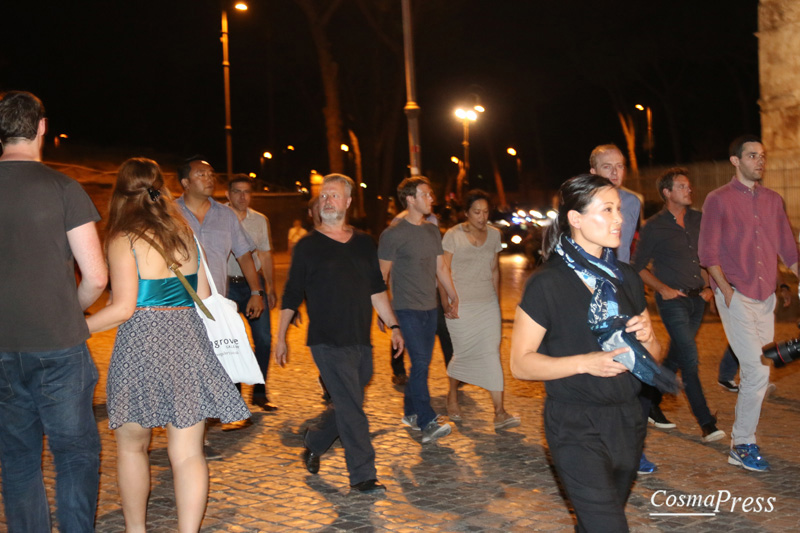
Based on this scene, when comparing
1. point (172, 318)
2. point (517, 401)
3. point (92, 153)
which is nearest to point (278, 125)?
Answer: point (92, 153)

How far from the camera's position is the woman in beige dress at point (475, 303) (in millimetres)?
7051

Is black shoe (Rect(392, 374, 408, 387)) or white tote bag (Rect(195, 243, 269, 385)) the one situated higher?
white tote bag (Rect(195, 243, 269, 385))

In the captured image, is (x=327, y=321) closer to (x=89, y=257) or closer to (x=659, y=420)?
(x=89, y=257)

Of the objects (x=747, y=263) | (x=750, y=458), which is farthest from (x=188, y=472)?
(x=747, y=263)

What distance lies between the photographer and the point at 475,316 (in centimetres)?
725

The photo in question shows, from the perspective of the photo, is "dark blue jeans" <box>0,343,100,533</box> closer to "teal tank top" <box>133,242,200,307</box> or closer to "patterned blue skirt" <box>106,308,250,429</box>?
"patterned blue skirt" <box>106,308,250,429</box>

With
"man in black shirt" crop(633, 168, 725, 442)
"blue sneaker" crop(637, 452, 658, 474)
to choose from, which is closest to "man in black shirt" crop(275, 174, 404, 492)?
"blue sneaker" crop(637, 452, 658, 474)

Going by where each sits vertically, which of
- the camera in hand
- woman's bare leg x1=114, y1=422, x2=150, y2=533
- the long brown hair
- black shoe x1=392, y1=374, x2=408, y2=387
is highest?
the long brown hair

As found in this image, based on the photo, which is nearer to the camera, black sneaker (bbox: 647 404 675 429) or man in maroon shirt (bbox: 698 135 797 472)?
man in maroon shirt (bbox: 698 135 797 472)

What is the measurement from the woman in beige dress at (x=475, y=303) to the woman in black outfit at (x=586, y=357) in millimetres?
3790

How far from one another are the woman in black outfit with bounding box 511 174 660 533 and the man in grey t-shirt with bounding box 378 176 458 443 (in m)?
3.62

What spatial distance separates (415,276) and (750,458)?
279 centimetres

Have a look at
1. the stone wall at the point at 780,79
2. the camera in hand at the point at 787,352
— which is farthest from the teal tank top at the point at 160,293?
the stone wall at the point at 780,79

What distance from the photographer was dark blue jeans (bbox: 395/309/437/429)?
6746mm
